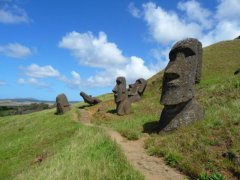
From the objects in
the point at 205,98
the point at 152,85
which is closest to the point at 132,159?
the point at 205,98

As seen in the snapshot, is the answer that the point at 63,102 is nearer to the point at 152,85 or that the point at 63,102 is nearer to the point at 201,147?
the point at 152,85

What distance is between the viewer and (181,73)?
48.8 ft

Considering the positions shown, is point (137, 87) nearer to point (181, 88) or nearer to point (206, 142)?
point (181, 88)

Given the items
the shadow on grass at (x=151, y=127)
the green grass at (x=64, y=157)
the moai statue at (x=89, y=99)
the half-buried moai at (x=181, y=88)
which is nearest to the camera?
Result: the green grass at (x=64, y=157)

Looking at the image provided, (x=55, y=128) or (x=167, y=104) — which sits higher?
(x=167, y=104)

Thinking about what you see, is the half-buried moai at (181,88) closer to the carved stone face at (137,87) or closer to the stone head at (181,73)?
the stone head at (181,73)

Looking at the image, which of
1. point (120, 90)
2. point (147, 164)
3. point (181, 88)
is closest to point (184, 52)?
point (181, 88)

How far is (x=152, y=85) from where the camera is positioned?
40312 mm

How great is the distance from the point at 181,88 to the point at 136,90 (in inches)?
778

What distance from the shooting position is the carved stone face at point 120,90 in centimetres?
2614

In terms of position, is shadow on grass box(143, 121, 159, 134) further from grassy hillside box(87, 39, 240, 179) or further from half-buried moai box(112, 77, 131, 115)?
half-buried moai box(112, 77, 131, 115)

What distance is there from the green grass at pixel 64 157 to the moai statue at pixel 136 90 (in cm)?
1059

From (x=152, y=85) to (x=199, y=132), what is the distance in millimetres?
27898

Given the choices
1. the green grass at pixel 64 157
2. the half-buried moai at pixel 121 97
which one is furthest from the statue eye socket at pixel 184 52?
the half-buried moai at pixel 121 97
